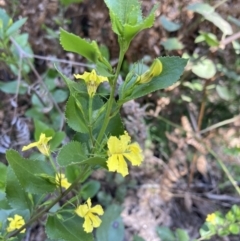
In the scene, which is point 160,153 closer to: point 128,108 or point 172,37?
point 128,108

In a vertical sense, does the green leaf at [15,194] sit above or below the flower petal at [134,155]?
below

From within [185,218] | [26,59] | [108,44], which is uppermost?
[26,59]

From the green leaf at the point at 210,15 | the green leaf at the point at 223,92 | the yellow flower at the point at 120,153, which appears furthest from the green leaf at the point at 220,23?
the yellow flower at the point at 120,153

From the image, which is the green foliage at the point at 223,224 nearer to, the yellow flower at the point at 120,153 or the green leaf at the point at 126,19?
the yellow flower at the point at 120,153

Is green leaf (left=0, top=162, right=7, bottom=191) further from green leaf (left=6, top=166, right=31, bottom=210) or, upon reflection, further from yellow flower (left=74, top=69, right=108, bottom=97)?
yellow flower (left=74, top=69, right=108, bottom=97)

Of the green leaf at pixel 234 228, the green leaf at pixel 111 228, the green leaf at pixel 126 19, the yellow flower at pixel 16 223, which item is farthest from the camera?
the green leaf at pixel 111 228

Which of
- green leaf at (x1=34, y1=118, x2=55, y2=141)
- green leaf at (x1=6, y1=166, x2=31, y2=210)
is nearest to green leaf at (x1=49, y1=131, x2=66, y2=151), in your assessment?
green leaf at (x1=34, y1=118, x2=55, y2=141)

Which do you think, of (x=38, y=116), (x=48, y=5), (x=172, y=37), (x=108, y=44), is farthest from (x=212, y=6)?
(x=38, y=116)
